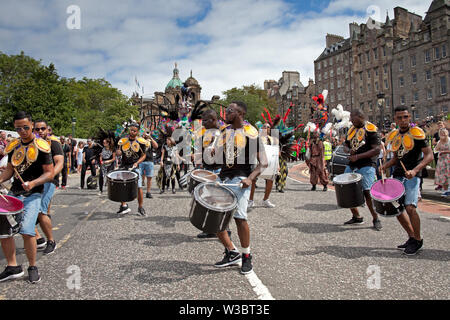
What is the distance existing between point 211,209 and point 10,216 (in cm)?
213

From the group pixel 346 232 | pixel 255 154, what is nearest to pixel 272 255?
pixel 255 154

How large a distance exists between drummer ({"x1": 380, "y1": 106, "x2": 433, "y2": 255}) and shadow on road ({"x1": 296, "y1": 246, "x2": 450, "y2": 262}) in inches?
4.7

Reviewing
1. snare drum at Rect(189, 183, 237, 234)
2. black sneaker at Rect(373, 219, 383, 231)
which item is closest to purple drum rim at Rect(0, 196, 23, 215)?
snare drum at Rect(189, 183, 237, 234)

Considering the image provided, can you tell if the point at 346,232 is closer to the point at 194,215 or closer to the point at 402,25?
the point at 194,215

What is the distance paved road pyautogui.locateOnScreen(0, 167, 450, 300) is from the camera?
3414mm

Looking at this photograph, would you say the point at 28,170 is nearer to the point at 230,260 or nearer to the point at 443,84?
the point at 230,260

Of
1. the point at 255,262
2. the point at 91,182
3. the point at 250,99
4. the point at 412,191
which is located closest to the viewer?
the point at 255,262

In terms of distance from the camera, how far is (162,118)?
465 inches

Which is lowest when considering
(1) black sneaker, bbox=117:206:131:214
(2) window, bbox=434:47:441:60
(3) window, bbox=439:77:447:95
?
(1) black sneaker, bbox=117:206:131:214

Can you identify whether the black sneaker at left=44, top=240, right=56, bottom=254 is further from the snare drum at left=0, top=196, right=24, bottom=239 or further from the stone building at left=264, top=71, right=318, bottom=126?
the stone building at left=264, top=71, right=318, bottom=126

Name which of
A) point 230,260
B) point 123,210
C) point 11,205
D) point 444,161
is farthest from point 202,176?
point 444,161

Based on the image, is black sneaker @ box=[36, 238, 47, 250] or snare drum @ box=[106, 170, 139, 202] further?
snare drum @ box=[106, 170, 139, 202]

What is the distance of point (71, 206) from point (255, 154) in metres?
6.80

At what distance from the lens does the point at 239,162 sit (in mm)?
4219
